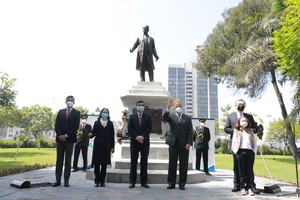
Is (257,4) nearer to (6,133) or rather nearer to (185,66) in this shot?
(6,133)

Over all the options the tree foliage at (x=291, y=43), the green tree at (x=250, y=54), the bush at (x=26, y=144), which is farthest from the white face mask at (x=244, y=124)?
the bush at (x=26, y=144)

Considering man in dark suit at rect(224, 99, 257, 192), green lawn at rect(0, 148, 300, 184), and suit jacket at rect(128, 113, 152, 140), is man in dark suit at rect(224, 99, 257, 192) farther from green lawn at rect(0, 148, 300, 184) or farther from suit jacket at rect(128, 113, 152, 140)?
green lawn at rect(0, 148, 300, 184)

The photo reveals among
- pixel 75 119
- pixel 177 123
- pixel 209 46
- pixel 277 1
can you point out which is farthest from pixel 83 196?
pixel 209 46

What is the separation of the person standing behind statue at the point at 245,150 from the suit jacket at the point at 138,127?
1.94m

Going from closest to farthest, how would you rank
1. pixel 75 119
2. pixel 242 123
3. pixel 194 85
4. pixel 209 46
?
pixel 242 123 < pixel 75 119 < pixel 209 46 < pixel 194 85

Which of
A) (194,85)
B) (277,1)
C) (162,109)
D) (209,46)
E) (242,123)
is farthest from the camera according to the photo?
(194,85)

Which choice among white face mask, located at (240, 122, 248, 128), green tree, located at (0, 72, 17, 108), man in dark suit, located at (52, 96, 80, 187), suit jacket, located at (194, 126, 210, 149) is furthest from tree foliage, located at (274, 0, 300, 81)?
green tree, located at (0, 72, 17, 108)

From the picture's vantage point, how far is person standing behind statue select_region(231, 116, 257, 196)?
5.03 meters

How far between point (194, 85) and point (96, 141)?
133m

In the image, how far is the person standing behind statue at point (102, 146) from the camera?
5.42 m

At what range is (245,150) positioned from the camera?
5.08 meters

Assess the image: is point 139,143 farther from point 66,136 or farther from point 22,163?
point 22,163

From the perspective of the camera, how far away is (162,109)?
26.5 ft

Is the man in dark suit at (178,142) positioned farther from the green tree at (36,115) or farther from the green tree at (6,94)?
the green tree at (36,115)
